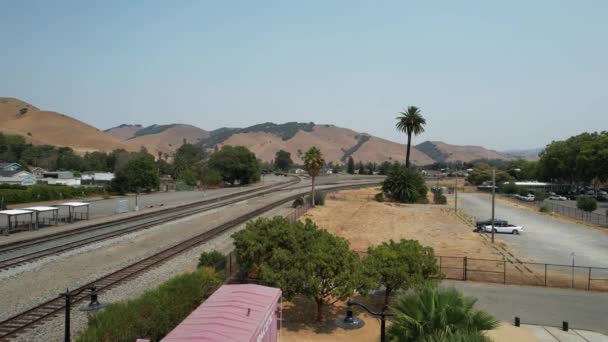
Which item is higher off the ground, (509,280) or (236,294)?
(236,294)

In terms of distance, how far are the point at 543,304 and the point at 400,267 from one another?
8.57 m

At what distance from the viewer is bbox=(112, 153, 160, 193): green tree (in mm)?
75875

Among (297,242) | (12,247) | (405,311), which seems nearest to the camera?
(405,311)

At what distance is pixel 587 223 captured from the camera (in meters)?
52.9

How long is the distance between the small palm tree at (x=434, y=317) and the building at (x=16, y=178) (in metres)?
89.4

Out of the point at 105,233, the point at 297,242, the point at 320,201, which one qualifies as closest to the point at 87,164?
the point at 320,201

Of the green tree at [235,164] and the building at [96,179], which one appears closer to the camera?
the building at [96,179]

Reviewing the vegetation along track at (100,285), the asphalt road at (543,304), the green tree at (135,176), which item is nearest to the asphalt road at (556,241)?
Answer: the asphalt road at (543,304)

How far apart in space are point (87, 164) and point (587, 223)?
14197 cm

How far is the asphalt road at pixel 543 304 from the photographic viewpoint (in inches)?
771

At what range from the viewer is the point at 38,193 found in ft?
204

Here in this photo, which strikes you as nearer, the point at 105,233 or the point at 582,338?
the point at 582,338

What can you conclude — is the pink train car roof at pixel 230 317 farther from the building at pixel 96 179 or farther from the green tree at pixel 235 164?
the green tree at pixel 235 164

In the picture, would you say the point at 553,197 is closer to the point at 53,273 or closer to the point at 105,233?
the point at 105,233
